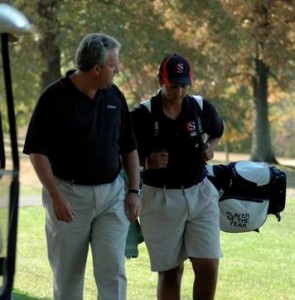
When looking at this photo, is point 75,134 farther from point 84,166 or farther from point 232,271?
point 232,271

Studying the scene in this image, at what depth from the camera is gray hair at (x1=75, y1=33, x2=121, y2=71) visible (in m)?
4.86

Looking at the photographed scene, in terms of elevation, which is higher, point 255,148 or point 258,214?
point 258,214

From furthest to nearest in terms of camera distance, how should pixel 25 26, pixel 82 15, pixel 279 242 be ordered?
1. pixel 82 15
2. pixel 279 242
3. pixel 25 26

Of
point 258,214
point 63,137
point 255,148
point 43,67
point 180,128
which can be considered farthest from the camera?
point 255,148

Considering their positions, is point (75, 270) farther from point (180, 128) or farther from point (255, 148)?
point (255, 148)

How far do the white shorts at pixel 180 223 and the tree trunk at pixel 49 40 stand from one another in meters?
12.0

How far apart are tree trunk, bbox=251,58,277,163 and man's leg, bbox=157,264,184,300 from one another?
24.5 metres

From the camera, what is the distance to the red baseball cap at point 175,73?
5.41m

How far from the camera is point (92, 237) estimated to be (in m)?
5.04

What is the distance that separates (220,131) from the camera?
18.8 feet

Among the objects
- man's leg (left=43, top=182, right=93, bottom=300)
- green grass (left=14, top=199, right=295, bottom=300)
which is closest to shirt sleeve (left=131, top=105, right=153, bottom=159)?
man's leg (left=43, top=182, right=93, bottom=300)

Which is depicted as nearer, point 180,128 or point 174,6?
point 180,128

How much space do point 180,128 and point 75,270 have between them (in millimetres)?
1035

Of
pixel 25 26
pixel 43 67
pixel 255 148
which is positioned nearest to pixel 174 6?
pixel 43 67
